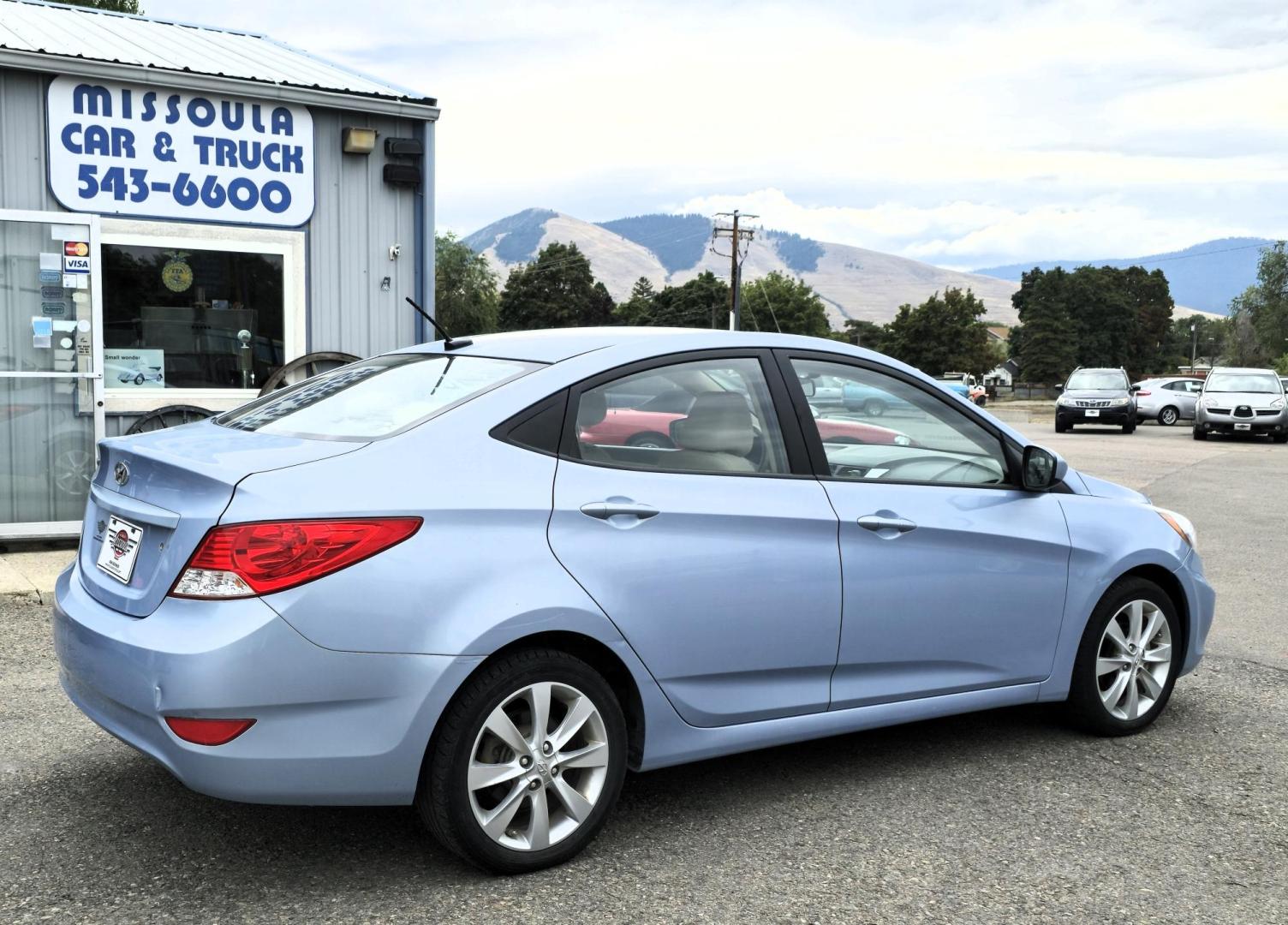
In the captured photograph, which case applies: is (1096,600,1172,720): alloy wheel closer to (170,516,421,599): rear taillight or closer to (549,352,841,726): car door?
(549,352,841,726): car door

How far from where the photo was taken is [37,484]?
880 centimetres

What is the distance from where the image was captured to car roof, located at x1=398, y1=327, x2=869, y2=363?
384 cm

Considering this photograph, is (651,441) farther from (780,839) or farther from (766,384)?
(780,839)

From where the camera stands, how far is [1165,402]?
3484cm

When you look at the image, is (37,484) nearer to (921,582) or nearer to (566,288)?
(921,582)

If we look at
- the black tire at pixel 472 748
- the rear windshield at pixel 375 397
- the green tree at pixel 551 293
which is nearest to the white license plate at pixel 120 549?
the rear windshield at pixel 375 397

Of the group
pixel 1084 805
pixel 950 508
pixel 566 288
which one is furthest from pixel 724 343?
pixel 566 288

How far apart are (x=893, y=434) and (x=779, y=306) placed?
4149 inches

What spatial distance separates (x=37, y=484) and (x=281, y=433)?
6104 millimetres

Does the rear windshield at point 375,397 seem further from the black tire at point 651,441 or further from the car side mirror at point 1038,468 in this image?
the car side mirror at point 1038,468

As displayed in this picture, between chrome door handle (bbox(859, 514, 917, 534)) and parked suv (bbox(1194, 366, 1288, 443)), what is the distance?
82.2 feet

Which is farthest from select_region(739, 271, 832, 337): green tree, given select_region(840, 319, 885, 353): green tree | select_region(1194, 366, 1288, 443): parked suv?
select_region(1194, 366, 1288, 443): parked suv

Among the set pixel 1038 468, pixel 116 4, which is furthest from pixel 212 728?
pixel 116 4

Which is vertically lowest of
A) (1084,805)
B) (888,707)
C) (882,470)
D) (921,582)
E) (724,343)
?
(1084,805)
